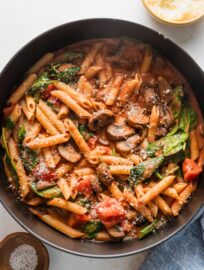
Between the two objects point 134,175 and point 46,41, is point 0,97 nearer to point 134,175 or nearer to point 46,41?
point 46,41

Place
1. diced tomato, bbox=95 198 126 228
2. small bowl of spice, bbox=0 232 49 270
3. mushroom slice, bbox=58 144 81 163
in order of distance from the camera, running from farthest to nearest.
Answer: small bowl of spice, bbox=0 232 49 270, mushroom slice, bbox=58 144 81 163, diced tomato, bbox=95 198 126 228

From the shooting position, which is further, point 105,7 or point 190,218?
point 105,7

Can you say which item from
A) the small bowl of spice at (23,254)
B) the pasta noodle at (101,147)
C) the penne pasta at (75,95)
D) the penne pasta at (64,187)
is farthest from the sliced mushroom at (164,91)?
the small bowl of spice at (23,254)

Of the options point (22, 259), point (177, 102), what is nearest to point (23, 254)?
point (22, 259)

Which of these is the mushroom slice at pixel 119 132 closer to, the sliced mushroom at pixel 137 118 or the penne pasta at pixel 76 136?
the sliced mushroom at pixel 137 118

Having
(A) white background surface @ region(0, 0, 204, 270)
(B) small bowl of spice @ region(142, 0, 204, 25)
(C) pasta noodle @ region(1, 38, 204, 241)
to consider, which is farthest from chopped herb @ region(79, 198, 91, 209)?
(B) small bowl of spice @ region(142, 0, 204, 25)

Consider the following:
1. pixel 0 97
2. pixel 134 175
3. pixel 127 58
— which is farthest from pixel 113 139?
pixel 0 97

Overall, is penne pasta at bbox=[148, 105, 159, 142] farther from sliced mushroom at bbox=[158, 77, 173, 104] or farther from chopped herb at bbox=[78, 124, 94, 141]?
chopped herb at bbox=[78, 124, 94, 141]
